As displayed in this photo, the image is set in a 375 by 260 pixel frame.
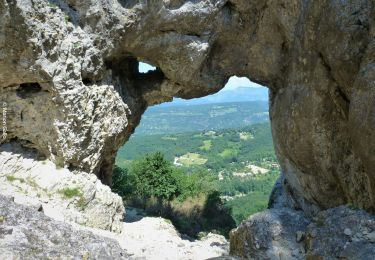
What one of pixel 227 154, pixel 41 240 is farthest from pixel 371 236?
pixel 227 154

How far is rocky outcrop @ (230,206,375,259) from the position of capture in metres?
7.85

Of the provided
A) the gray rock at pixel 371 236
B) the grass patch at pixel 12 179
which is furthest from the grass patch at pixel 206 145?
the gray rock at pixel 371 236

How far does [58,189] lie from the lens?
1444 centimetres

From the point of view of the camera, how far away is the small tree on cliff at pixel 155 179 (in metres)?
28.2

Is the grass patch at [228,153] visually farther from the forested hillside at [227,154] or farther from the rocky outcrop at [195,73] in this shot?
the rocky outcrop at [195,73]

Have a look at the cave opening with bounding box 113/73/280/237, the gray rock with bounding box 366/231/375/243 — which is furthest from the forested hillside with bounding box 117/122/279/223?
the gray rock with bounding box 366/231/375/243

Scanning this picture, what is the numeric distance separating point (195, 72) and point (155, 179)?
523 inches

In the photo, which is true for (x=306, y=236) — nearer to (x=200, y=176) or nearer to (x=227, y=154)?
(x=200, y=176)

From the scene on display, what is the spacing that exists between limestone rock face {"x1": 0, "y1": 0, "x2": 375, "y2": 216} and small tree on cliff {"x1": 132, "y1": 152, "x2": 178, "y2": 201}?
889cm

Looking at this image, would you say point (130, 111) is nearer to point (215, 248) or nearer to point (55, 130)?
point (55, 130)

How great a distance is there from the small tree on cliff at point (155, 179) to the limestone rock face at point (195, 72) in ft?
29.2

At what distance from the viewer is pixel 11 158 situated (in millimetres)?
14875

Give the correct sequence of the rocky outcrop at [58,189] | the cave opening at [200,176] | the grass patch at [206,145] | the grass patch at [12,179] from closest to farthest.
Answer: the rocky outcrop at [58,189] < the grass patch at [12,179] < the cave opening at [200,176] < the grass patch at [206,145]

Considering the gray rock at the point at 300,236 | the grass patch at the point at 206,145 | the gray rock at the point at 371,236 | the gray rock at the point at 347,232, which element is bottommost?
the grass patch at the point at 206,145
